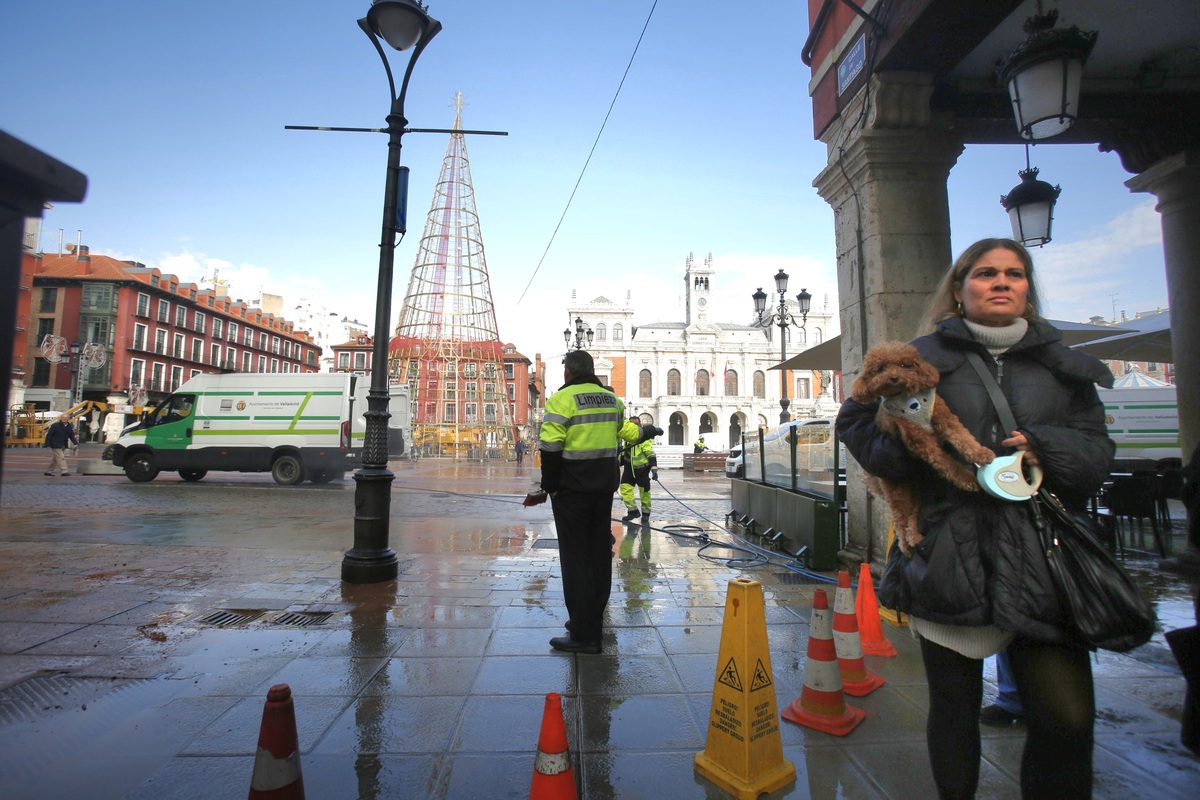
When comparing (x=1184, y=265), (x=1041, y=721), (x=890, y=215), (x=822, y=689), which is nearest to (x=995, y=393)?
(x=1041, y=721)

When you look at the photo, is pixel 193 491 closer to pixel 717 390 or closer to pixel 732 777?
pixel 732 777

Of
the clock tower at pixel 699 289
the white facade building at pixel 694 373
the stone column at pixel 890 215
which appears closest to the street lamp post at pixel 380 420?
the stone column at pixel 890 215

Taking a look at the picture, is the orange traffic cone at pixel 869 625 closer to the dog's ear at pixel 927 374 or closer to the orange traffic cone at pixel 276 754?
the dog's ear at pixel 927 374

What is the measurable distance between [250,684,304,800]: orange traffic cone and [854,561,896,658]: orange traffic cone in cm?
293

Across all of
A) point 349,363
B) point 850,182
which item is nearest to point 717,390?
point 349,363

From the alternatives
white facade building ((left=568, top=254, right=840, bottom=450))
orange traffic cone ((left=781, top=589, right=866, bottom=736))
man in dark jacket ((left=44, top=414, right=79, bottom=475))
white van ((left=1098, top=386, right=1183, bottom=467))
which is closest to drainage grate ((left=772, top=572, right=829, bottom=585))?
orange traffic cone ((left=781, top=589, right=866, bottom=736))

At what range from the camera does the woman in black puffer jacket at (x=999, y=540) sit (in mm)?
1574

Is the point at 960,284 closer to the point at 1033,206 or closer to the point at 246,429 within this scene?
the point at 1033,206

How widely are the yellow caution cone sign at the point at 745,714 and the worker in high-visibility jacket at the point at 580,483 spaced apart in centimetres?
151

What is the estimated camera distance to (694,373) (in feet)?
251

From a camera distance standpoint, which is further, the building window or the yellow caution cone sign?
the building window

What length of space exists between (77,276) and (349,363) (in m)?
31.3

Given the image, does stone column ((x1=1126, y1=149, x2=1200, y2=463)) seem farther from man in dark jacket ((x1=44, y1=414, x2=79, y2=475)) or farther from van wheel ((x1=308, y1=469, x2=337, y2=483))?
man in dark jacket ((x1=44, y1=414, x2=79, y2=475))

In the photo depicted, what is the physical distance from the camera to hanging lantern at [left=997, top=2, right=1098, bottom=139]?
3543 millimetres
